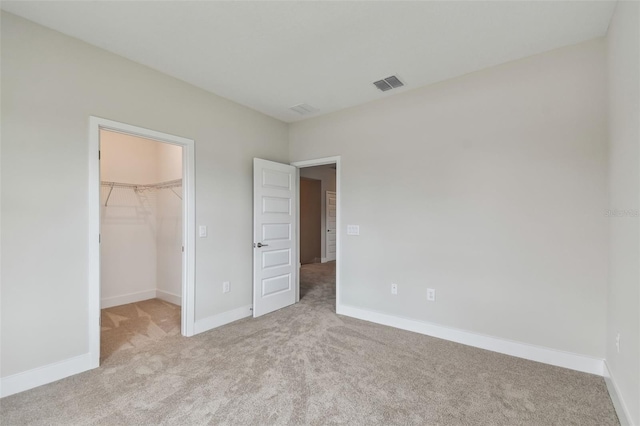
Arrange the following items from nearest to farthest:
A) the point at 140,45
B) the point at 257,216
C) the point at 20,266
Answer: the point at 20,266 < the point at 140,45 < the point at 257,216

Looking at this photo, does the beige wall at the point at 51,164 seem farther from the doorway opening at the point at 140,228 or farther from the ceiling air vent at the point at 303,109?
the ceiling air vent at the point at 303,109

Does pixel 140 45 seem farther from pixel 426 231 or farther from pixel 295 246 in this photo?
pixel 426 231

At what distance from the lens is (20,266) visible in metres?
2.06

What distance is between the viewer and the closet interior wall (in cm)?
400

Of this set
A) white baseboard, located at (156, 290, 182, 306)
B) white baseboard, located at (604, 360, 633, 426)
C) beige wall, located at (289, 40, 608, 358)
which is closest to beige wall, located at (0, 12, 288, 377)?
white baseboard, located at (156, 290, 182, 306)

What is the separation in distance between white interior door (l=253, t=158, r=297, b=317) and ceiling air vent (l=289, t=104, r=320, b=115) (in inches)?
30.3

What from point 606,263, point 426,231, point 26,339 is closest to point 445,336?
point 426,231

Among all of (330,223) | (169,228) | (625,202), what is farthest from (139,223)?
(625,202)

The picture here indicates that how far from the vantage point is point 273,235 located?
3.88 meters

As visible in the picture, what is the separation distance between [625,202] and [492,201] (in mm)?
966

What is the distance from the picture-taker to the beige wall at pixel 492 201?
232cm

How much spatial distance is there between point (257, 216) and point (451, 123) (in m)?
2.50

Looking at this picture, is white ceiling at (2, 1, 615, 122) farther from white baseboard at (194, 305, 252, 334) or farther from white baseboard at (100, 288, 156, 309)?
white baseboard at (100, 288, 156, 309)

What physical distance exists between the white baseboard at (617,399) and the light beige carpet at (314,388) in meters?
0.05
